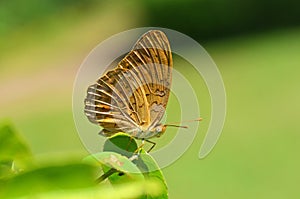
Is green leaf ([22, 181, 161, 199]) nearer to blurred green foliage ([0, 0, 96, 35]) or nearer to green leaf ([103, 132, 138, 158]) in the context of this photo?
green leaf ([103, 132, 138, 158])

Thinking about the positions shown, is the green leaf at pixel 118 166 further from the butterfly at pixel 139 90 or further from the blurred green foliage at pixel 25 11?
the blurred green foliage at pixel 25 11

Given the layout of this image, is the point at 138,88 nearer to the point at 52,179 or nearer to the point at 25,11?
the point at 52,179

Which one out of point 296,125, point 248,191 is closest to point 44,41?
point 296,125

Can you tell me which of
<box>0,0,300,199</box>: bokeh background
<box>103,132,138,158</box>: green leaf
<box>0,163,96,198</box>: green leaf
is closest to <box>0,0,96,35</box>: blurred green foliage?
<box>0,0,300,199</box>: bokeh background

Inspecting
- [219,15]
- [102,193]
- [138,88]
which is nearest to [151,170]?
[102,193]

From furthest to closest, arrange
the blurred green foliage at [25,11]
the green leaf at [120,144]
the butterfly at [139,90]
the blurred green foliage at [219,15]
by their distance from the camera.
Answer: the blurred green foliage at [219,15] < the blurred green foliage at [25,11] < the butterfly at [139,90] < the green leaf at [120,144]

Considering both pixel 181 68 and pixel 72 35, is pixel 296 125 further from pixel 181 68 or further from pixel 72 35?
pixel 72 35

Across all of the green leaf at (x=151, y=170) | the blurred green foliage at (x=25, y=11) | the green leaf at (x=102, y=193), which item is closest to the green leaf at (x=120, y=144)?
the green leaf at (x=151, y=170)
